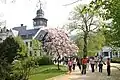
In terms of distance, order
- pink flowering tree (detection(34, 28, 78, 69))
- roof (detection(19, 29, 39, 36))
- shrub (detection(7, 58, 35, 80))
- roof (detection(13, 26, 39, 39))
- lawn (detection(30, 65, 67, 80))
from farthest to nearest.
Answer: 1. roof (detection(19, 29, 39, 36))
2. roof (detection(13, 26, 39, 39))
3. pink flowering tree (detection(34, 28, 78, 69))
4. lawn (detection(30, 65, 67, 80))
5. shrub (detection(7, 58, 35, 80))

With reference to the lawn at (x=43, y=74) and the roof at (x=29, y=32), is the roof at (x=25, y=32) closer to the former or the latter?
the roof at (x=29, y=32)

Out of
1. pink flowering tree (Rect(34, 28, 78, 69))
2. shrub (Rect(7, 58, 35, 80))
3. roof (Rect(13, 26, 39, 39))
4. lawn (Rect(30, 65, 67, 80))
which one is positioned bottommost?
lawn (Rect(30, 65, 67, 80))

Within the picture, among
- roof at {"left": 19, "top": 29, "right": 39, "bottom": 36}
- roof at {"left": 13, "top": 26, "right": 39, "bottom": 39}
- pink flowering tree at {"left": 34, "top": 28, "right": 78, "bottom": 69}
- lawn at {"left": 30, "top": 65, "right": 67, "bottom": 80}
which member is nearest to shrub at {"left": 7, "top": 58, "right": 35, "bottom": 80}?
lawn at {"left": 30, "top": 65, "right": 67, "bottom": 80}

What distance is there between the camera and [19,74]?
18.8m

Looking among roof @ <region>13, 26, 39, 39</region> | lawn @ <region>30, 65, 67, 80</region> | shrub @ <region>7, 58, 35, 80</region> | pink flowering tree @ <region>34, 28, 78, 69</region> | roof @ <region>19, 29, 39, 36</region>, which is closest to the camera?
shrub @ <region>7, 58, 35, 80</region>

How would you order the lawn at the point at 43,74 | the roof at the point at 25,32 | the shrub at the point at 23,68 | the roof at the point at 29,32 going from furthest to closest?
the roof at the point at 29,32 → the roof at the point at 25,32 → the lawn at the point at 43,74 → the shrub at the point at 23,68

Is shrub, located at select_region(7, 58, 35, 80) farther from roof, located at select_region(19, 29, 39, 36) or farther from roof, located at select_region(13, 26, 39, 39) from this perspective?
roof, located at select_region(19, 29, 39, 36)

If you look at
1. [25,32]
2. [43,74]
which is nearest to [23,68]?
[43,74]

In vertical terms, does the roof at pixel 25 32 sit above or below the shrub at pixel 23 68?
above

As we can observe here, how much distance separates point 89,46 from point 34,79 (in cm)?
3932

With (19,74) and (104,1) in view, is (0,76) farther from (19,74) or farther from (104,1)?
(104,1)

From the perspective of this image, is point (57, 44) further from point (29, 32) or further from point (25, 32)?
point (25, 32)

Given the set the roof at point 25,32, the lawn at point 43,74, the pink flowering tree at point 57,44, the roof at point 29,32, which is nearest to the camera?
the lawn at point 43,74

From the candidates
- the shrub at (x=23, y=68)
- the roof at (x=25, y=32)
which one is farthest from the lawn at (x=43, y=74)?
the roof at (x=25, y=32)
